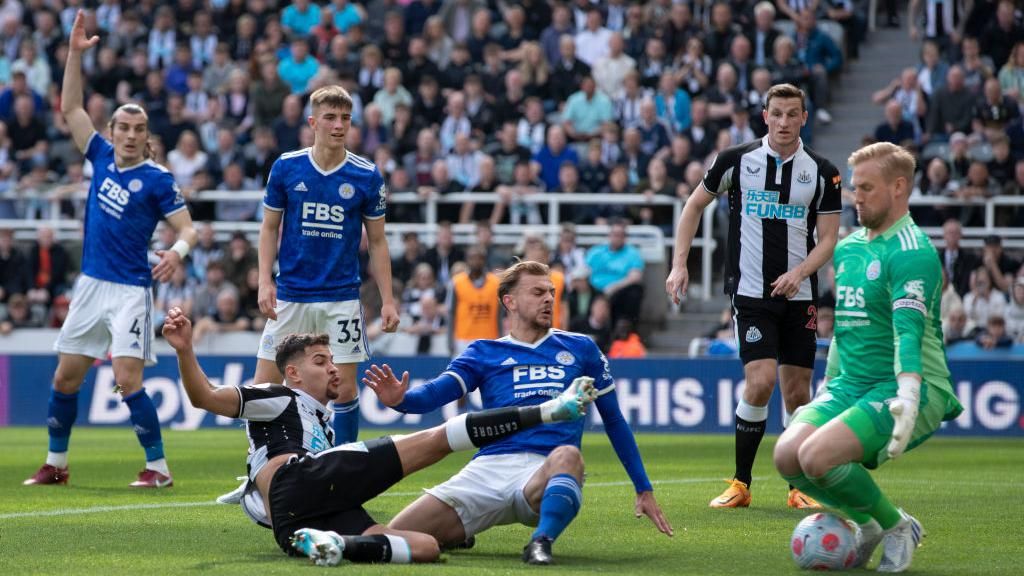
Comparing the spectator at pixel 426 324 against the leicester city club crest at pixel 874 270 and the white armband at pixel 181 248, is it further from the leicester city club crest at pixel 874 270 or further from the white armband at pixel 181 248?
the leicester city club crest at pixel 874 270

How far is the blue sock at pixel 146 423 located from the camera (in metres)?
10.0

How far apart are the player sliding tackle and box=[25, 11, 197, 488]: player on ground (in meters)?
3.44

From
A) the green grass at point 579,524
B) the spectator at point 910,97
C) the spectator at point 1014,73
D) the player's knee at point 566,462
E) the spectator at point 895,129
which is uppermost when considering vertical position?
the spectator at point 1014,73

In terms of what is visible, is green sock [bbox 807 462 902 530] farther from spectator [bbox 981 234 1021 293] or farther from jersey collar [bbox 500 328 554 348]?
spectator [bbox 981 234 1021 293]

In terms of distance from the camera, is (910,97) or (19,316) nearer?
(910,97)

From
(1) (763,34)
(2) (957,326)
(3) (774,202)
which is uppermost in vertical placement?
(1) (763,34)

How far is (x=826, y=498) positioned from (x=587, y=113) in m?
15.0

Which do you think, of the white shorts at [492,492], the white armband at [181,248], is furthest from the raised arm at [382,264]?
the white shorts at [492,492]

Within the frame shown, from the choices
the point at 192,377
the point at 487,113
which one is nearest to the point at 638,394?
the point at 487,113

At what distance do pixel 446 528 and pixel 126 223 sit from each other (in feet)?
14.8

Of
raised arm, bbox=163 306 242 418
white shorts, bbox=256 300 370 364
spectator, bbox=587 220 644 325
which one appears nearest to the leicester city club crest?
raised arm, bbox=163 306 242 418

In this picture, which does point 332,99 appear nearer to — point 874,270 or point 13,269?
point 874,270

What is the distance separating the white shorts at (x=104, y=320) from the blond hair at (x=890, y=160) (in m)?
5.41

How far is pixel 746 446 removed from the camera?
8.94 meters
